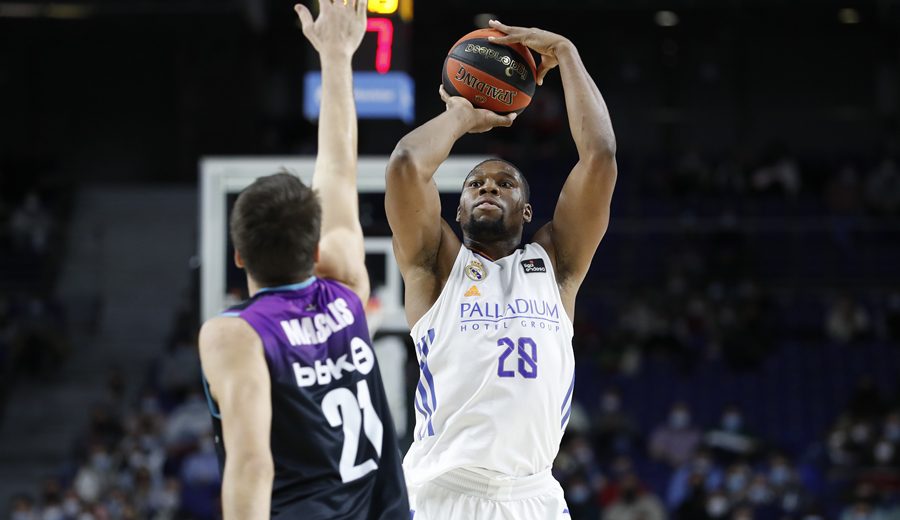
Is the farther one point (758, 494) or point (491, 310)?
point (758, 494)

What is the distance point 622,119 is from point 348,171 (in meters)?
20.2

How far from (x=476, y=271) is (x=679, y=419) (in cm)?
1061

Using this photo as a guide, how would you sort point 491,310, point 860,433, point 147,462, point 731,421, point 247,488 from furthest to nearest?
point 731,421, point 860,433, point 147,462, point 491,310, point 247,488

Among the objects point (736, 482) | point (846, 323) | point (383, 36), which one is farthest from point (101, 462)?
point (846, 323)

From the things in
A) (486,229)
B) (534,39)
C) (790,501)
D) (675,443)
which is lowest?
(790,501)

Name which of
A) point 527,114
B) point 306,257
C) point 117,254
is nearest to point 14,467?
point 117,254

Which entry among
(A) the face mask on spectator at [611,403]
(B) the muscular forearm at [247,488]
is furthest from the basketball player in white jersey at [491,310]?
(A) the face mask on spectator at [611,403]

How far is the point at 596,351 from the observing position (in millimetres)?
Result: 16172

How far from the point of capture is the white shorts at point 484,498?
4.40 meters

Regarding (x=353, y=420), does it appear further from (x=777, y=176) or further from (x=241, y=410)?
(x=777, y=176)

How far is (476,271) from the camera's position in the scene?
4547mm

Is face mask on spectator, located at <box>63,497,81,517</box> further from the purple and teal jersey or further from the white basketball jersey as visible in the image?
the purple and teal jersey

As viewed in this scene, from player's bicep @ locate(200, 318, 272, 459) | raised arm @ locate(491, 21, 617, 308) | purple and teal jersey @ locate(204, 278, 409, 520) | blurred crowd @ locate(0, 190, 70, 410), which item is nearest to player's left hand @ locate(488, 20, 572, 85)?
raised arm @ locate(491, 21, 617, 308)

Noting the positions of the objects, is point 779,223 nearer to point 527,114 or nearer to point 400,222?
point 527,114
